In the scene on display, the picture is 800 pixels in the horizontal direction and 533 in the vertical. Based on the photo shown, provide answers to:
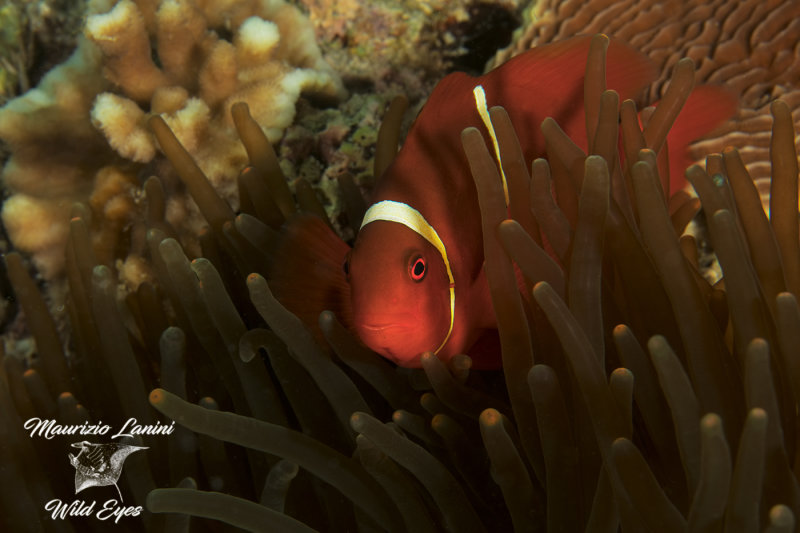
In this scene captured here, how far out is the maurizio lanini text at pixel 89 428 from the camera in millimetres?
1306

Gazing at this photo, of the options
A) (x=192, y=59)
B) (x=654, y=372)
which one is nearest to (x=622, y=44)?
(x=654, y=372)

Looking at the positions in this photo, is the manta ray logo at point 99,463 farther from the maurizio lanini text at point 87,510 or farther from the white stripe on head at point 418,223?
the white stripe on head at point 418,223

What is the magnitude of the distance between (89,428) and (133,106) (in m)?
1.06

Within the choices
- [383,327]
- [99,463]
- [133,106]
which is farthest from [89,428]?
[133,106]

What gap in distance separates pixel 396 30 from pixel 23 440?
1690 mm

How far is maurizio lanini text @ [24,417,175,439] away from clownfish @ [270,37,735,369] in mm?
361

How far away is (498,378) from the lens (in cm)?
129

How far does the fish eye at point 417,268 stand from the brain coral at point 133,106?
1.06 metres

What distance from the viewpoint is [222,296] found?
49.8 inches

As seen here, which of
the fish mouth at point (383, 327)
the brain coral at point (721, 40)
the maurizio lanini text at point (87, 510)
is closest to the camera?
the fish mouth at point (383, 327)

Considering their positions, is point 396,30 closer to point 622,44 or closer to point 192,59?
point 192,59

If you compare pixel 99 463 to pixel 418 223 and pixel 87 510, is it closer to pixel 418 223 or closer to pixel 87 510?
→ pixel 87 510

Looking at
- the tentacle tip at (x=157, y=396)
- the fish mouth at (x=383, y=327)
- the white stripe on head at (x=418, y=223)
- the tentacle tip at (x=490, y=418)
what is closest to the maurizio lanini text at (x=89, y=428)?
the tentacle tip at (x=157, y=396)

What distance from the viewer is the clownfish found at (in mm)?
Result: 1129
